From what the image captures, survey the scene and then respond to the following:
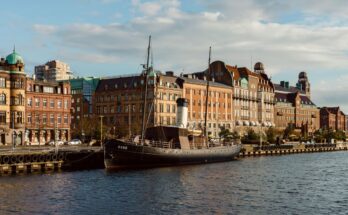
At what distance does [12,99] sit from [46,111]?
45.7ft

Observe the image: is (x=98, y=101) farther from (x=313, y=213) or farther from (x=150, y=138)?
(x=313, y=213)

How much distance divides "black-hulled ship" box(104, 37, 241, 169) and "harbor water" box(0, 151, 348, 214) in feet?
13.4

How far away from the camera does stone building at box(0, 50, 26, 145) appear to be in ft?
349

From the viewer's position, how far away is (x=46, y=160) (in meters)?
77.9

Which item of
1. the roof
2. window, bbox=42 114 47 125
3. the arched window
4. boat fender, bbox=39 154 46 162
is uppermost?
the roof

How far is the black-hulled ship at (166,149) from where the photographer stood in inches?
3172

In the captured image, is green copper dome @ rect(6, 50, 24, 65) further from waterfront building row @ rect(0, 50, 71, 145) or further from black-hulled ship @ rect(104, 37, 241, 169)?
black-hulled ship @ rect(104, 37, 241, 169)

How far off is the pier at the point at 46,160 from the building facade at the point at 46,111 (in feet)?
105

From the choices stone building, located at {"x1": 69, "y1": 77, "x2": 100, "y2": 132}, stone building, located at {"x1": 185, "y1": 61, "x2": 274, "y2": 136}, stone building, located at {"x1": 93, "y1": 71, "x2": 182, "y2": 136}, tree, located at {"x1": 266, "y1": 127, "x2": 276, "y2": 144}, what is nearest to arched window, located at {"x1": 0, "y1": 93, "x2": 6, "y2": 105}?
stone building, located at {"x1": 93, "y1": 71, "x2": 182, "y2": 136}

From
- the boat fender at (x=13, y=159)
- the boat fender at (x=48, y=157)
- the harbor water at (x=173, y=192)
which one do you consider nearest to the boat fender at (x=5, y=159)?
the boat fender at (x=13, y=159)

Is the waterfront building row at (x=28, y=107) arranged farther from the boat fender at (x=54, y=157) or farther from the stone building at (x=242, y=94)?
the stone building at (x=242, y=94)

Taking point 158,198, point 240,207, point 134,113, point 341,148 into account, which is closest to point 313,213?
point 240,207

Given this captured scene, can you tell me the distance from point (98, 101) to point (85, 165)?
7414 cm

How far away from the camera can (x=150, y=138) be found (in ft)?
299
